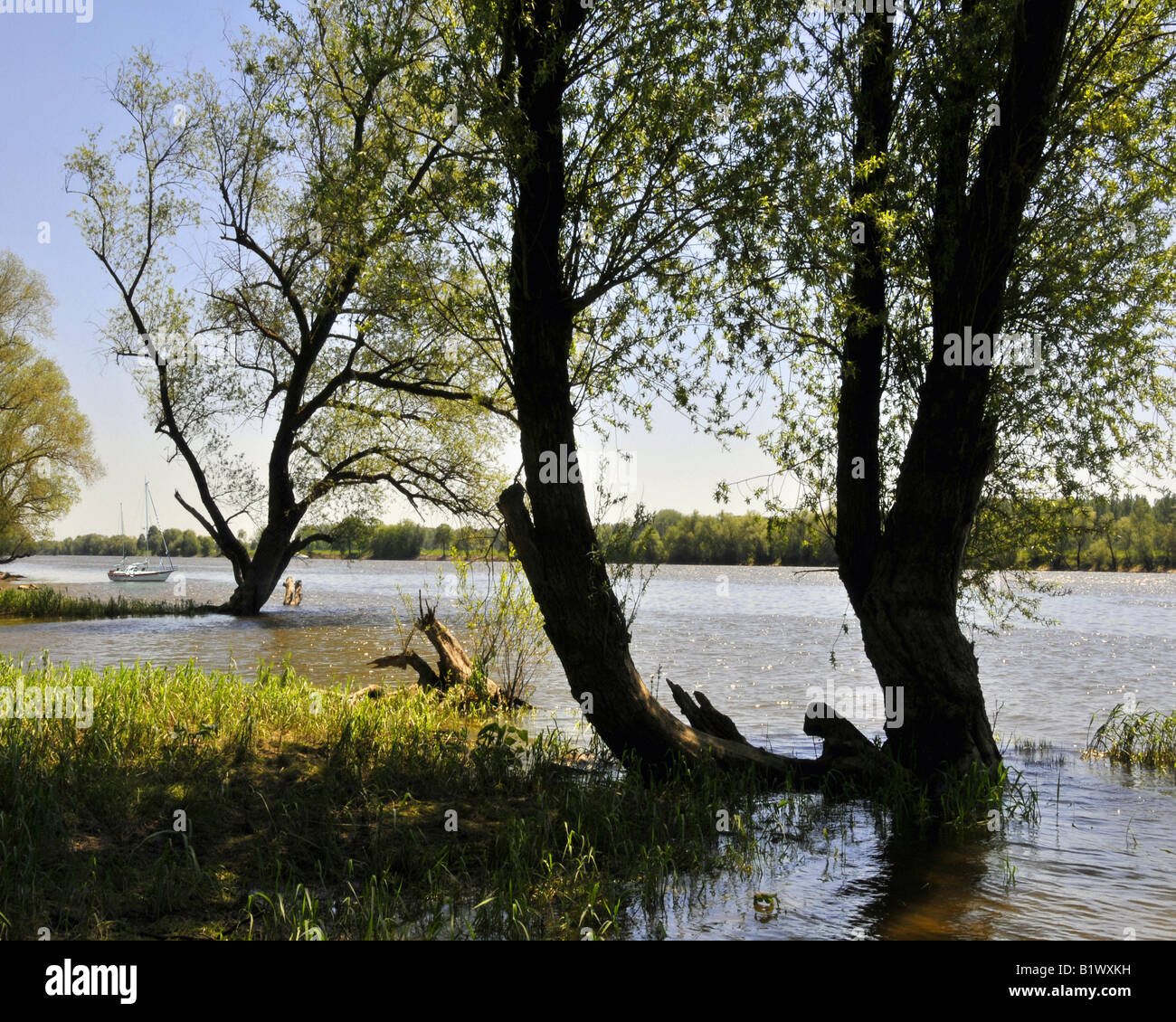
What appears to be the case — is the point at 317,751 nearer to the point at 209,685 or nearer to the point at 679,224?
the point at 209,685

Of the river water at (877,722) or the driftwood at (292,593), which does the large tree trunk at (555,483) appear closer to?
the river water at (877,722)

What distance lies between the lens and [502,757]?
28.9 ft

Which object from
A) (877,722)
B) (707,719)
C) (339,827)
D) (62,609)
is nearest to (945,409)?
(707,719)

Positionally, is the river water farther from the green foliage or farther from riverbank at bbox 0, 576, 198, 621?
the green foliage

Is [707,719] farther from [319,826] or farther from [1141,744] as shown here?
[1141,744]

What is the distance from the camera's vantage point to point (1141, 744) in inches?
503

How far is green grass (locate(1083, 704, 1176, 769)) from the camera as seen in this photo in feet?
39.3

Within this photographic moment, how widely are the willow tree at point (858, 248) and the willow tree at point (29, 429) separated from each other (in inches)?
1764

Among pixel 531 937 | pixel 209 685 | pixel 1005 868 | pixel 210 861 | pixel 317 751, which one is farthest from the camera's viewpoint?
pixel 209 685

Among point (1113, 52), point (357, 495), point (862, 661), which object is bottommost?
point (862, 661)

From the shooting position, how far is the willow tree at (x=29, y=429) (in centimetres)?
4575

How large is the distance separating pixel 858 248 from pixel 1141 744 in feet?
26.7
